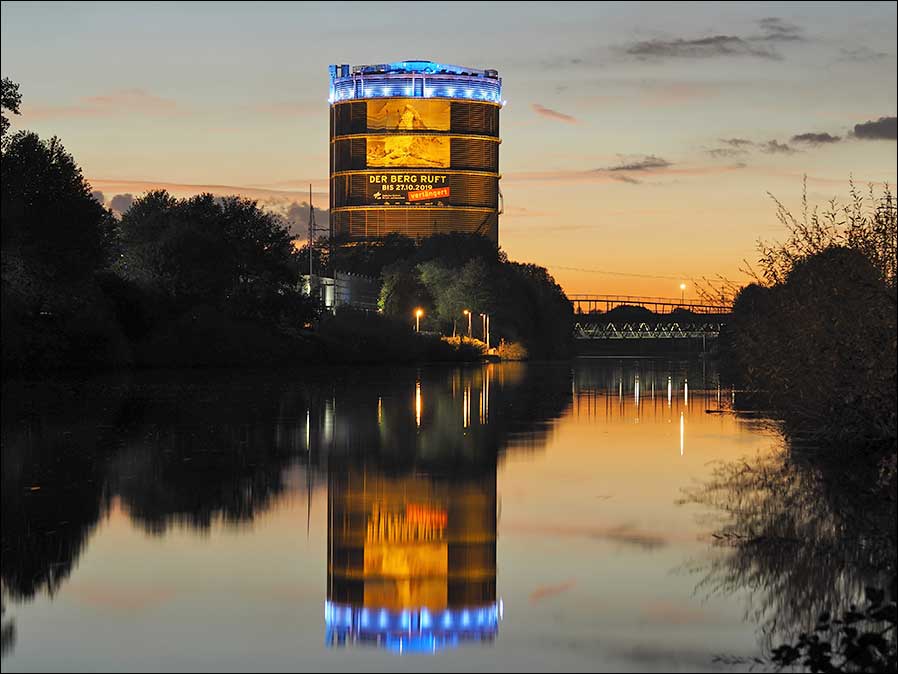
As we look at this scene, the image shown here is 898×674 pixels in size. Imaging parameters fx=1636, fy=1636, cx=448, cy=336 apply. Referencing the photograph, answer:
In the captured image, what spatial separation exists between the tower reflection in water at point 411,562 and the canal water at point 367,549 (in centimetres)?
4

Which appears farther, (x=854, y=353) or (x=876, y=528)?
(x=854, y=353)

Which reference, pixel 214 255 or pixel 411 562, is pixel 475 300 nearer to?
pixel 214 255

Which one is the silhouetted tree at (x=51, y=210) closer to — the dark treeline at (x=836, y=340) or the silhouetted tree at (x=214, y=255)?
the silhouetted tree at (x=214, y=255)

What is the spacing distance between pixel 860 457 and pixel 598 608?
14.2 meters

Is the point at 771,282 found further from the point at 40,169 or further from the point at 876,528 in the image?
the point at 40,169

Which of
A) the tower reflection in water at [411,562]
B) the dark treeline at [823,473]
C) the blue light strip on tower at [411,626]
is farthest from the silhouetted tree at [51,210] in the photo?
the blue light strip on tower at [411,626]

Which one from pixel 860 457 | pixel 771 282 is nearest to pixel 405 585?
pixel 860 457

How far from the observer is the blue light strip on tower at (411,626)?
36.9ft

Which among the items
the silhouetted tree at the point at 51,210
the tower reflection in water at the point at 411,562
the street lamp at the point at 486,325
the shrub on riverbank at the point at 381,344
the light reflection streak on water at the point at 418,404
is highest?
the silhouetted tree at the point at 51,210

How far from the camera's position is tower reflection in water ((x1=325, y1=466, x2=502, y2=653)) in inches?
462

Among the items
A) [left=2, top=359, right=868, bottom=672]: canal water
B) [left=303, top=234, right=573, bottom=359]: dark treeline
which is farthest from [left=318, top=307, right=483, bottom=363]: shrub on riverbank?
[left=2, top=359, right=868, bottom=672]: canal water

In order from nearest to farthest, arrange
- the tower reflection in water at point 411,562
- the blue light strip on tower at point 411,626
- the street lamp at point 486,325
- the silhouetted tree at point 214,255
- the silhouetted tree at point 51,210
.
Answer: the blue light strip on tower at point 411,626 → the tower reflection in water at point 411,562 → the silhouetted tree at point 51,210 → the silhouetted tree at point 214,255 → the street lamp at point 486,325

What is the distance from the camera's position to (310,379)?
71000 millimetres

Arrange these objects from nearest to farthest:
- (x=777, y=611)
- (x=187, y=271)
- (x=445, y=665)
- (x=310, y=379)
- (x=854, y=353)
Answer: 1. (x=445, y=665)
2. (x=777, y=611)
3. (x=854, y=353)
4. (x=310, y=379)
5. (x=187, y=271)
